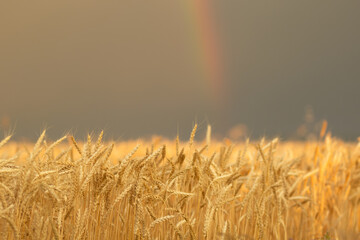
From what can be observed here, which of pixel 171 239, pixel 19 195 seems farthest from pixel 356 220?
pixel 19 195

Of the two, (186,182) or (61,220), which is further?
(186,182)

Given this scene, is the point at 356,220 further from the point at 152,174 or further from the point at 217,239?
the point at 152,174

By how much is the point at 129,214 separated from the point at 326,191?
3.03 metres

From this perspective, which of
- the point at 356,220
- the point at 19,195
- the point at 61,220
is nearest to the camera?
the point at 19,195

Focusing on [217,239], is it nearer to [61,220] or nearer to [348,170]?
[61,220]

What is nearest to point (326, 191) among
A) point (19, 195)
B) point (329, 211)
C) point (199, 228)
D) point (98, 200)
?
point (329, 211)

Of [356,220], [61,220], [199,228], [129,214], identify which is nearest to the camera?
[61,220]

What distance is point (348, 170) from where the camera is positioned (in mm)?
4609

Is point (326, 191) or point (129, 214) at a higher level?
point (326, 191)

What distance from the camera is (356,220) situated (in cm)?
436

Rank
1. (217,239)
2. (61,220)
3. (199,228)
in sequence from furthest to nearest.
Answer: (199,228) → (217,239) → (61,220)

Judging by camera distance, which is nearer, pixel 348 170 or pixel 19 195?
pixel 19 195

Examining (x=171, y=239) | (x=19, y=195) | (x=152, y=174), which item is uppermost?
(x=152, y=174)

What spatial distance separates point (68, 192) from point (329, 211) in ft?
11.1
